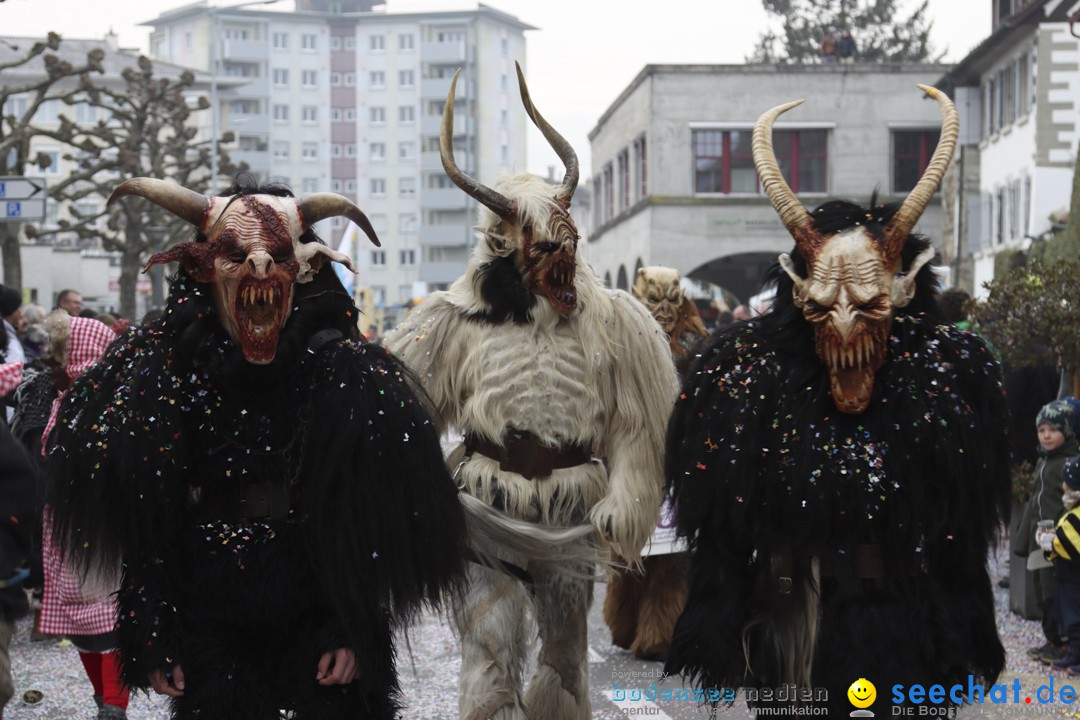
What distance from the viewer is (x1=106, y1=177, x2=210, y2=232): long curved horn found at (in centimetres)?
459

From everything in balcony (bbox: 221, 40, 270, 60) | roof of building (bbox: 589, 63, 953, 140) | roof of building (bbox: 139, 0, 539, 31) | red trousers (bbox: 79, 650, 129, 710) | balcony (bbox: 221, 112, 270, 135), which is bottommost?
red trousers (bbox: 79, 650, 129, 710)

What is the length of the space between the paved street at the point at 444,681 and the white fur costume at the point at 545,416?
0.72 metres

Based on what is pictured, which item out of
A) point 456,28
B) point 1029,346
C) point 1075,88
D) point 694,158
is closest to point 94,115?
point 456,28

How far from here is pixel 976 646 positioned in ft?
15.4

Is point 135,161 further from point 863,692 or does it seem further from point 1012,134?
point 863,692

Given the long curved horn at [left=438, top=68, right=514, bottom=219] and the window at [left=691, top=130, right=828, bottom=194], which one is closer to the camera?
the long curved horn at [left=438, top=68, right=514, bottom=219]

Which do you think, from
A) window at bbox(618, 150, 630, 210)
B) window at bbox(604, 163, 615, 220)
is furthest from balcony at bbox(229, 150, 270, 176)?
window at bbox(618, 150, 630, 210)

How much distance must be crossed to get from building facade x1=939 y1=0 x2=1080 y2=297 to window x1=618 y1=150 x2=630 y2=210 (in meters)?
10.5

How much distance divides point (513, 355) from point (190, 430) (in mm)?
1799

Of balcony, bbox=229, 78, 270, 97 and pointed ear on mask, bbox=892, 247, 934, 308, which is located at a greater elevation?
balcony, bbox=229, 78, 270, 97

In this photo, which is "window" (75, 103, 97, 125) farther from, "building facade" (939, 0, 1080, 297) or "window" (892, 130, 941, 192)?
"building facade" (939, 0, 1080, 297)

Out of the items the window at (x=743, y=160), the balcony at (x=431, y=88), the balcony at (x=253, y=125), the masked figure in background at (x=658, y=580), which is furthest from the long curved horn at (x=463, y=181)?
the balcony at (x=431, y=88)

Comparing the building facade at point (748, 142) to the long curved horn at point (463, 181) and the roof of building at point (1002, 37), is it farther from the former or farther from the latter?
the long curved horn at point (463, 181)

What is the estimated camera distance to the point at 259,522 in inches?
179
